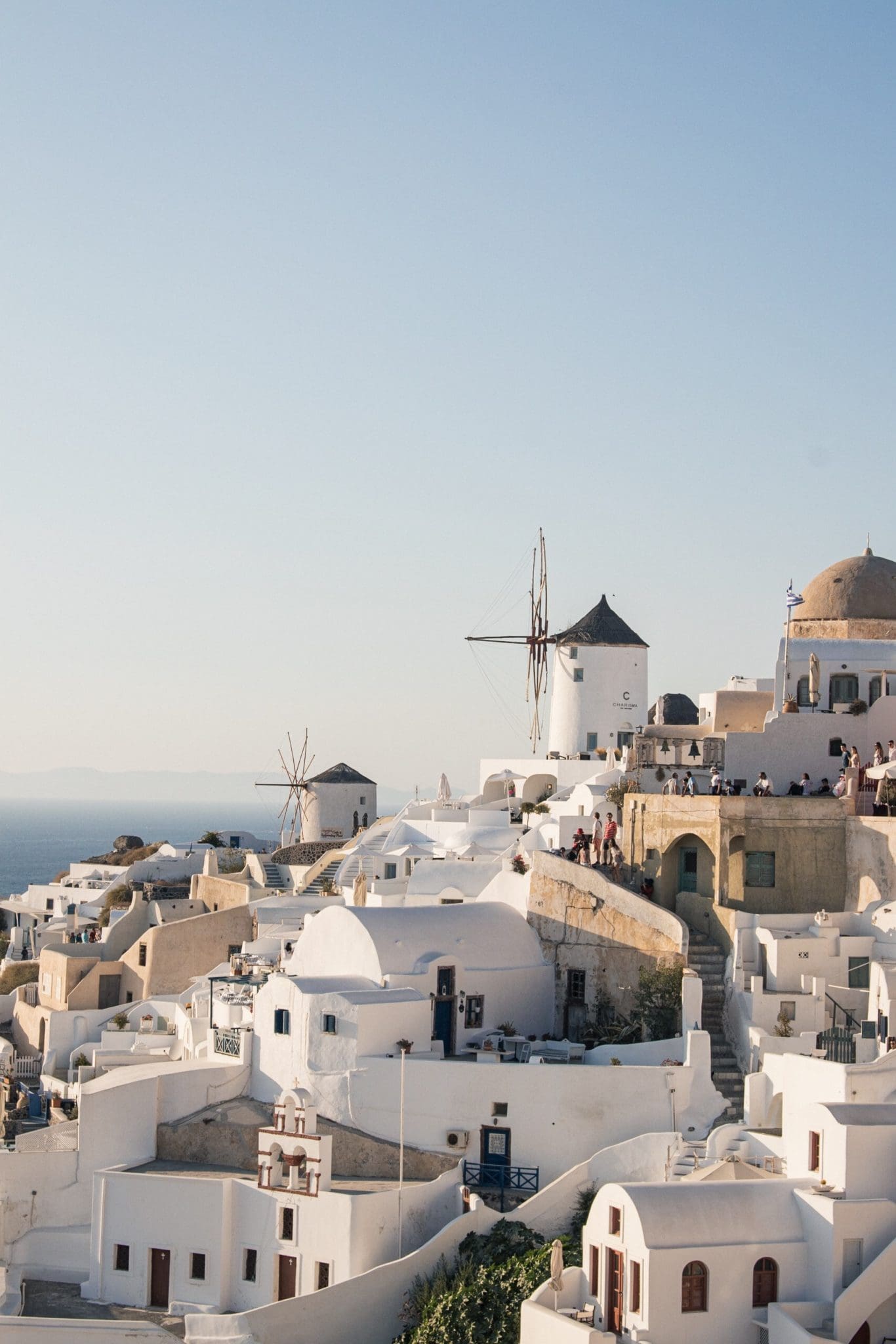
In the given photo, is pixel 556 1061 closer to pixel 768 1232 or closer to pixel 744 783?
pixel 768 1232

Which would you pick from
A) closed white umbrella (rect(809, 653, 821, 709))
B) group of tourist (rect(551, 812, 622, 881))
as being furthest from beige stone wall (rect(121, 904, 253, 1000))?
closed white umbrella (rect(809, 653, 821, 709))

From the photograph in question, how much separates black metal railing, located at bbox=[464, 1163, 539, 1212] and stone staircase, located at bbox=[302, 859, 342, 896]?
14.0 metres

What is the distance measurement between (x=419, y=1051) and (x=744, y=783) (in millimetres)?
8850

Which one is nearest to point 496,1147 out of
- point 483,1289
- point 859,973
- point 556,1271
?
point 483,1289

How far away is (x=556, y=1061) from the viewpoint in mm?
26594

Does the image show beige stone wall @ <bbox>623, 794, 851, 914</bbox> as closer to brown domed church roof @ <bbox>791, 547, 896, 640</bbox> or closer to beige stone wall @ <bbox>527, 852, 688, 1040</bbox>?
beige stone wall @ <bbox>527, 852, 688, 1040</bbox>

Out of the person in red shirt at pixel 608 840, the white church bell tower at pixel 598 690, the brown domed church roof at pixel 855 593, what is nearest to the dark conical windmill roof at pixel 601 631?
the white church bell tower at pixel 598 690

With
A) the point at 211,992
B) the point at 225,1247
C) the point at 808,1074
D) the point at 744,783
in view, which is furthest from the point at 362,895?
the point at 808,1074

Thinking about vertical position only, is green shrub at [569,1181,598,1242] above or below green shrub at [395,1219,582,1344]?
above

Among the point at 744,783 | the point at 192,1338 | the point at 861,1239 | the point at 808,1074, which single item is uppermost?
the point at 744,783

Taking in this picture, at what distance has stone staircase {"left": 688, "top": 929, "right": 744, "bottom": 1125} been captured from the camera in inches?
1019

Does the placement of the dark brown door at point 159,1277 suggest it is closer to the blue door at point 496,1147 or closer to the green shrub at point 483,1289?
the green shrub at point 483,1289

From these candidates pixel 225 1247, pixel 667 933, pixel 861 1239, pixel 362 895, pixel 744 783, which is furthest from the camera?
pixel 362 895

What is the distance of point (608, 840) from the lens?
3195cm
